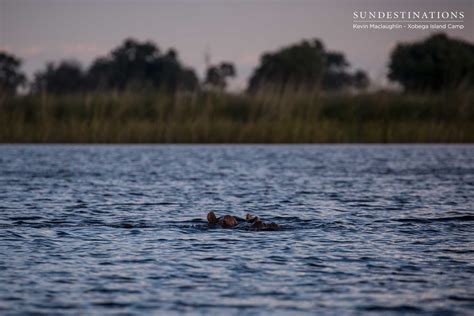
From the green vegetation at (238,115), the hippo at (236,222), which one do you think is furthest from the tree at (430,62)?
the hippo at (236,222)

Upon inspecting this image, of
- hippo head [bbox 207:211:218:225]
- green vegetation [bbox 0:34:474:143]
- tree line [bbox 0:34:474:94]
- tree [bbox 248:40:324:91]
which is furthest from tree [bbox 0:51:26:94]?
hippo head [bbox 207:211:218:225]

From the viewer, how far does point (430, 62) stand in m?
50.3

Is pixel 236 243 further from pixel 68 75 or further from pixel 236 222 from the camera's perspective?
pixel 68 75

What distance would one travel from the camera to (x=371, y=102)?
30.4 metres

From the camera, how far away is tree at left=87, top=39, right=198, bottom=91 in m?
65.8

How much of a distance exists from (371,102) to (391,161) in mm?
5235

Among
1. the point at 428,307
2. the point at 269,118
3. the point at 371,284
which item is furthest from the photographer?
the point at 269,118

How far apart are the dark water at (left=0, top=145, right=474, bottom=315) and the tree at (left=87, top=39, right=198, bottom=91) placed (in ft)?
145

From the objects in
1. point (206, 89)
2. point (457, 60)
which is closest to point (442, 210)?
point (206, 89)

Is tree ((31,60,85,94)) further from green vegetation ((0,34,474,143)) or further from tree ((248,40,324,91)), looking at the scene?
green vegetation ((0,34,474,143))

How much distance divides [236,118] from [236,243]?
19.0 metres

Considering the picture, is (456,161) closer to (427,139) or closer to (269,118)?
(427,139)

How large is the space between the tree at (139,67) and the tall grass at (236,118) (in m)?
35.0

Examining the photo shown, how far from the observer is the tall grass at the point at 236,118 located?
29.1 m
